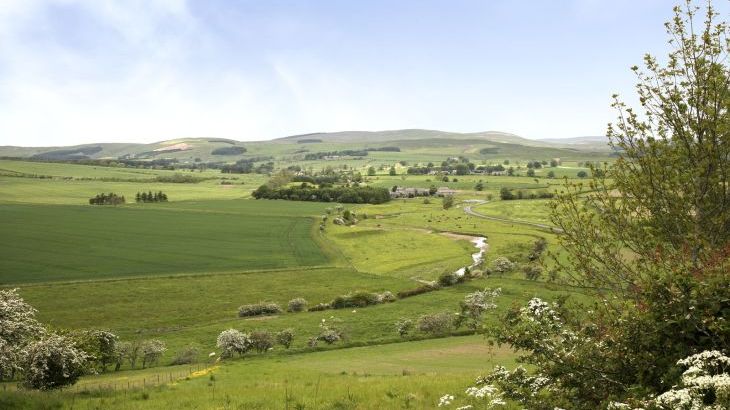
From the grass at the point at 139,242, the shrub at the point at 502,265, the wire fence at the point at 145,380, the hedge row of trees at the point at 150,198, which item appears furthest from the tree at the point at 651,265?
the hedge row of trees at the point at 150,198

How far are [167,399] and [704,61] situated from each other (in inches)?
993

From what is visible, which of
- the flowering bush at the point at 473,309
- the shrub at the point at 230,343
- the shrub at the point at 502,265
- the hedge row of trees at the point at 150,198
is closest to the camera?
the shrub at the point at 230,343

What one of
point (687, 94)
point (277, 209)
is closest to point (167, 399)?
point (687, 94)

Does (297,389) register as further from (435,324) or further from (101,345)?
(435,324)

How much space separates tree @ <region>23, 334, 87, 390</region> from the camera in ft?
97.5

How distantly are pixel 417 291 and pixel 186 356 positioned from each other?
126 feet

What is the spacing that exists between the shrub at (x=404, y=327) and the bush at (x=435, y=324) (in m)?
1.45

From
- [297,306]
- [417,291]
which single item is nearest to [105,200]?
[297,306]

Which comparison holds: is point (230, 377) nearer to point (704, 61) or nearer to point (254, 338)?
point (254, 338)

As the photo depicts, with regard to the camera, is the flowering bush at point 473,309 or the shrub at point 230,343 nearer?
the shrub at point 230,343

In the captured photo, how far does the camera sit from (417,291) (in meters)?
75.9

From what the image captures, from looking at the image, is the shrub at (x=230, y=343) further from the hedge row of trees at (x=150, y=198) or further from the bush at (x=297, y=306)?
the hedge row of trees at (x=150, y=198)

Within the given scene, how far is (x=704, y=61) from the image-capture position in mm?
14148

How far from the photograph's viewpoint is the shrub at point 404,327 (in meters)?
53.7
